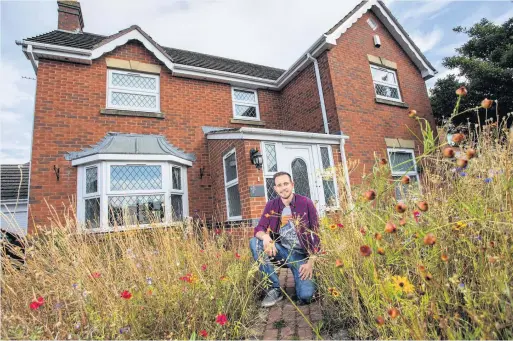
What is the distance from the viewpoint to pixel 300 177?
22.1 ft

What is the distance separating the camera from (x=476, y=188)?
1.91 meters

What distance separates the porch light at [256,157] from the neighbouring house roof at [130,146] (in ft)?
7.50

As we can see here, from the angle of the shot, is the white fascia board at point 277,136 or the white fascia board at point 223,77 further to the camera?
the white fascia board at point 223,77

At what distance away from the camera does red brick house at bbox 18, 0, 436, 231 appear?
614 centimetres

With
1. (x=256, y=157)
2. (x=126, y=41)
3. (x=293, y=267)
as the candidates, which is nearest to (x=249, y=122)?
(x=256, y=157)

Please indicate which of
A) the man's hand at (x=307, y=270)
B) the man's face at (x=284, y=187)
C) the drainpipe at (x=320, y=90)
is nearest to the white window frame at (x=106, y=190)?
the man's face at (x=284, y=187)

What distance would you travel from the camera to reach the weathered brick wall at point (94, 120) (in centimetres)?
602

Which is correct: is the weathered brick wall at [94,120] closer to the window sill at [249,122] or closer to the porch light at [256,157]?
the window sill at [249,122]

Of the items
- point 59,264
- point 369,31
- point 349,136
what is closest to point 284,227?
point 59,264

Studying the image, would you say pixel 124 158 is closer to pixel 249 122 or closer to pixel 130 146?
pixel 130 146

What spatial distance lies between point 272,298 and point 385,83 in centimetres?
866

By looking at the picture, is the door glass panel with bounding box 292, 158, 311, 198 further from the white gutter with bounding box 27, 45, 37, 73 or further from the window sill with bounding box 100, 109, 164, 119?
the white gutter with bounding box 27, 45, 37, 73

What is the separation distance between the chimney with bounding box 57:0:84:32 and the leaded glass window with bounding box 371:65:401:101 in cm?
1018

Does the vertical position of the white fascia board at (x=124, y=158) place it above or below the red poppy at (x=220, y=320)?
above
